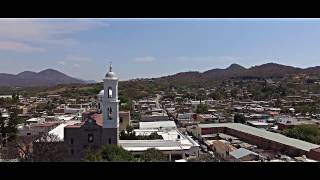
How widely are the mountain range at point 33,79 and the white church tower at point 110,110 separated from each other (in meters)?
9.82

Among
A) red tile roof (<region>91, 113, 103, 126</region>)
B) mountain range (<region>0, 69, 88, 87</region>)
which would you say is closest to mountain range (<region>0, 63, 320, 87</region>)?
mountain range (<region>0, 69, 88, 87</region>)

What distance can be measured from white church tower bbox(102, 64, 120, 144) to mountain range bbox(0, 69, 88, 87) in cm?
982

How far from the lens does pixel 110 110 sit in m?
12.4

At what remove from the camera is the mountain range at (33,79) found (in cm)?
2378

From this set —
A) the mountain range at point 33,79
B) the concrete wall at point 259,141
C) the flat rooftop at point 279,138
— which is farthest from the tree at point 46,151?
the mountain range at point 33,79

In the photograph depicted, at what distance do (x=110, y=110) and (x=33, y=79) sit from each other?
18001 millimetres

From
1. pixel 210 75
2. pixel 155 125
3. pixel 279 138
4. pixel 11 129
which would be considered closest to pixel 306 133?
pixel 279 138

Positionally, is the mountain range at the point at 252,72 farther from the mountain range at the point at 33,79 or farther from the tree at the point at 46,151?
the tree at the point at 46,151

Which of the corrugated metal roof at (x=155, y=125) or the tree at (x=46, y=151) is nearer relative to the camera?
the tree at (x=46, y=151)

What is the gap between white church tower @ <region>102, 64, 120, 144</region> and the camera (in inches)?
476

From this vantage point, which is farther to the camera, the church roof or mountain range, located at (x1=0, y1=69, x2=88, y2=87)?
mountain range, located at (x1=0, y1=69, x2=88, y2=87)

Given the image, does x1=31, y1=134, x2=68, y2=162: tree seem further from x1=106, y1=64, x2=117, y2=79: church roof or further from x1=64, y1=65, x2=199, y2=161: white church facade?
x1=106, y1=64, x2=117, y2=79: church roof
